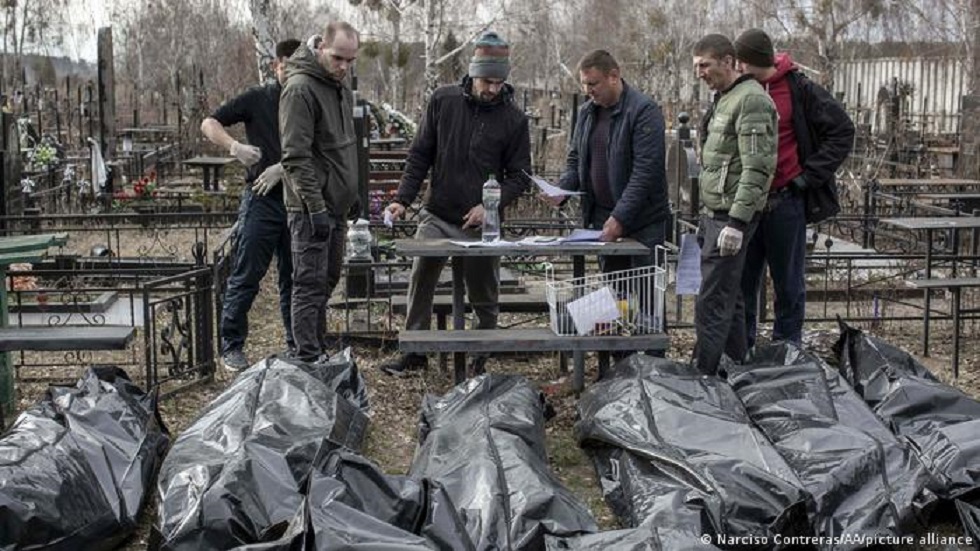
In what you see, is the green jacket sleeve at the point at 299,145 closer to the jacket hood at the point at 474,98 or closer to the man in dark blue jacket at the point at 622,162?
the jacket hood at the point at 474,98

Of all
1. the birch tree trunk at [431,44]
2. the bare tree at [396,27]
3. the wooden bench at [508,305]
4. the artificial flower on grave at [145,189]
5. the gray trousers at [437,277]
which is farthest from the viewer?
the bare tree at [396,27]

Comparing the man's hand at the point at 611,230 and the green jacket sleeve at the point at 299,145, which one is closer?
the green jacket sleeve at the point at 299,145

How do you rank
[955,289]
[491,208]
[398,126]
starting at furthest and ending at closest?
[398,126] → [955,289] → [491,208]

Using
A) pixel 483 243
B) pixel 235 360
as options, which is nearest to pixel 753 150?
pixel 483 243

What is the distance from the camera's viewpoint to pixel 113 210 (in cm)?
1423

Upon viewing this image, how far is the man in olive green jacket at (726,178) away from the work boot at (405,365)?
1749mm

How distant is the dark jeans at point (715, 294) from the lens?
586 cm

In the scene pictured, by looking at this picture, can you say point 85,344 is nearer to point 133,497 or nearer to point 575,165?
point 133,497

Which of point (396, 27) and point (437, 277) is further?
point (396, 27)

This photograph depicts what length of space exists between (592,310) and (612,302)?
4.3 inches

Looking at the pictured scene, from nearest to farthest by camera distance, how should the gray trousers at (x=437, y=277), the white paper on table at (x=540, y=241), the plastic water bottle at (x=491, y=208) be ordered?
the white paper on table at (x=540, y=241), the plastic water bottle at (x=491, y=208), the gray trousers at (x=437, y=277)

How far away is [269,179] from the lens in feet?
21.5

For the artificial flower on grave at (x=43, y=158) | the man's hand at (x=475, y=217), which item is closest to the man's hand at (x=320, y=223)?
the man's hand at (x=475, y=217)

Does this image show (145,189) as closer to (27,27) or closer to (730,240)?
(730,240)
